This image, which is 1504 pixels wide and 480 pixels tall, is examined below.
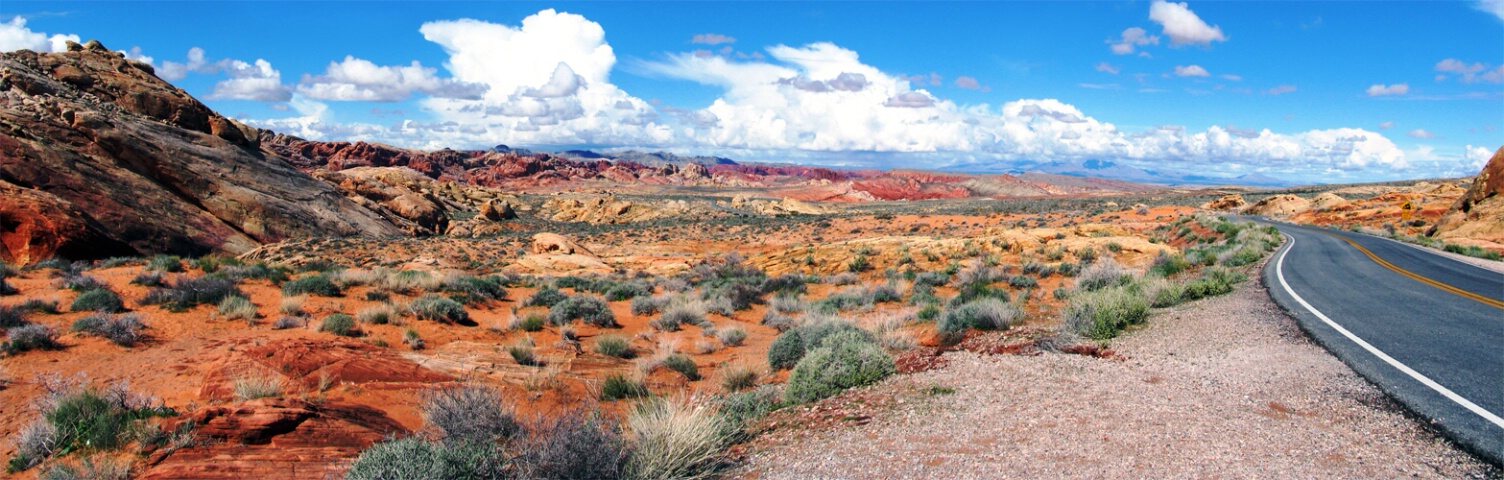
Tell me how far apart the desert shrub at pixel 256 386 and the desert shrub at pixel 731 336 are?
6613 millimetres

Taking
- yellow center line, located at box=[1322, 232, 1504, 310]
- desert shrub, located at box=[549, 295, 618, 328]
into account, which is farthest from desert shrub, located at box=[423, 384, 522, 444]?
yellow center line, located at box=[1322, 232, 1504, 310]

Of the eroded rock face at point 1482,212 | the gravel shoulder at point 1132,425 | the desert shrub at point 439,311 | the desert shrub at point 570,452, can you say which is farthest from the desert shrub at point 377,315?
the eroded rock face at point 1482,212

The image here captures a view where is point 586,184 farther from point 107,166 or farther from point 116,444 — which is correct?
point 116,444

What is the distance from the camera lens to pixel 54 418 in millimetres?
5398

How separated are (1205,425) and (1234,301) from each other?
23.3 feet

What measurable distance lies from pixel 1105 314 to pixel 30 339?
13.8m

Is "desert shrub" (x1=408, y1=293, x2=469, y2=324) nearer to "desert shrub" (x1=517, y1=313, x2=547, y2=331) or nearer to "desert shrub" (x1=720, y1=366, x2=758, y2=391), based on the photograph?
"desert shrub" (x1=517, y1=313, x2=547, y2=331)

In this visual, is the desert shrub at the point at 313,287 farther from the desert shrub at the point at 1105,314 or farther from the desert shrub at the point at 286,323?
the desert shrub at the point at 1105,314

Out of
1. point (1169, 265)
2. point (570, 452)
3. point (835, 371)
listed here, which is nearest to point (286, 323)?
point (570, 452)

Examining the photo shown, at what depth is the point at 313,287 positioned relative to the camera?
43.0 feet

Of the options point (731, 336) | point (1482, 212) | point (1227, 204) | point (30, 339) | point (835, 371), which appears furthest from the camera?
point (1227, 204)

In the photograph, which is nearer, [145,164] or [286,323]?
[286,323]

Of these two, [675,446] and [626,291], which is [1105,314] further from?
[626,291]

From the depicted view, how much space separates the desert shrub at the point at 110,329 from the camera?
8.66 meters
